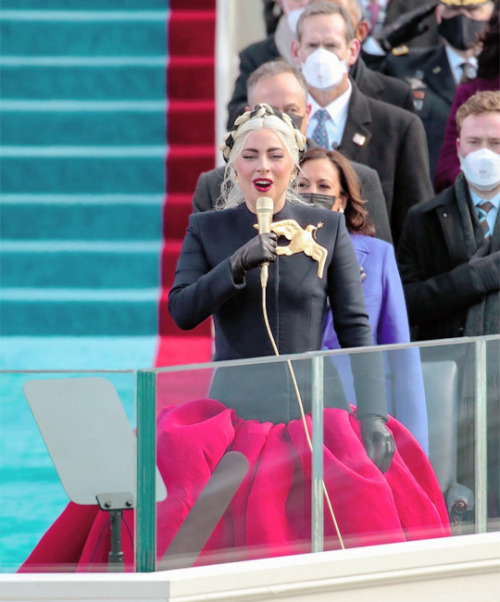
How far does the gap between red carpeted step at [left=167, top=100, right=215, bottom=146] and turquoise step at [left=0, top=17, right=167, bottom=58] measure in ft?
2.25

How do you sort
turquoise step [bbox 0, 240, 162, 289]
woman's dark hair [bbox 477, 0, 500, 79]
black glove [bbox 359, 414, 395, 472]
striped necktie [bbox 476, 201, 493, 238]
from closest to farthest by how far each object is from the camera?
black glove [bbox 359, 414, 395, 472] → striped necktie [bbox 476, 201, 493, 238] → woman's dark hair [bbox 477, 0, 500, 79] → turquoise step [bbox 0, 240, 162, 289]

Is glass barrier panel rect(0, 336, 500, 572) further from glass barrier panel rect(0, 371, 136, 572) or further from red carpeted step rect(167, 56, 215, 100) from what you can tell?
red carpeted step rect(167, 56, 215, 100)

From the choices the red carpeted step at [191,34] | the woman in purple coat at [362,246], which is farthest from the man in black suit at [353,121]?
the red carpeted step at [191,34]

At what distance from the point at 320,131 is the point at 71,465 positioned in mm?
2714

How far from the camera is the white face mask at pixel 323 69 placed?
567 centimetres

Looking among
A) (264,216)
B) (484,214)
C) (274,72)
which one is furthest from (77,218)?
(264,216)

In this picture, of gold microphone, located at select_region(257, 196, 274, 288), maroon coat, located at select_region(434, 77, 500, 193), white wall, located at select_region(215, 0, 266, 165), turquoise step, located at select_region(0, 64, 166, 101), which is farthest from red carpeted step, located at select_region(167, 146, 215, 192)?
gold microphone, located at select_region(257, 196, 274, 288)

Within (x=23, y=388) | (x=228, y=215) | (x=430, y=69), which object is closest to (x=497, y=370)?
(x=228, y=215)

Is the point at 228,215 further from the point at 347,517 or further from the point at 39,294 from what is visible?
the point at 39,294

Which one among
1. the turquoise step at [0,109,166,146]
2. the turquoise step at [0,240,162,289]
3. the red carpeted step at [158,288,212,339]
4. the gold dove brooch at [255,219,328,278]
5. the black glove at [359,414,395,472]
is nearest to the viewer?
the black glove at [359,414,395,472]

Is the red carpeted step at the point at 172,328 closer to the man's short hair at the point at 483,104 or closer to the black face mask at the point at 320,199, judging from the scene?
the man's short hair at the point at 483,104

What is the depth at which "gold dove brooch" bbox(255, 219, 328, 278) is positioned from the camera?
3.84m

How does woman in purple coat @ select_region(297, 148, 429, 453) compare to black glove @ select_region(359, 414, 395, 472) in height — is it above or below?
above

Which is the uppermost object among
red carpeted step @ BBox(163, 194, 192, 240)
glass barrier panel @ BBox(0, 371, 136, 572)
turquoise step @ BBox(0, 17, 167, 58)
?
turquoise step @ BBox(0, 17, 167, 58)
